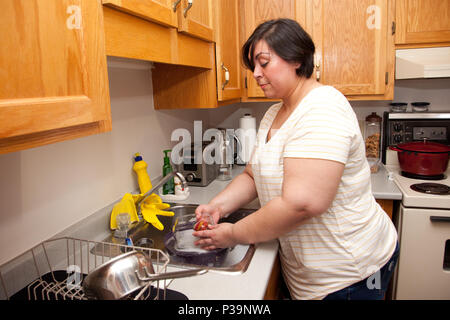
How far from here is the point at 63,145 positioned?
1.16 meters

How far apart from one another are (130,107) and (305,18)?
3.53 ft

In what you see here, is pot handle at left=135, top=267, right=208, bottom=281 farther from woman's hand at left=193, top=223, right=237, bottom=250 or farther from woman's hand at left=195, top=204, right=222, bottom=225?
woman's hand at left=195, top=204, right=222, bottom=225

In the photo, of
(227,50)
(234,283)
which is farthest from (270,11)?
(234,283)

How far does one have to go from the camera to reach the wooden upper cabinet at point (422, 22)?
176 centimetres

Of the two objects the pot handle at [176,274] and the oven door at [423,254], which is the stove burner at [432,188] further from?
the pot handle at [176,274]

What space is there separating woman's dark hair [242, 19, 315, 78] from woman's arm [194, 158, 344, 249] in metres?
0.34

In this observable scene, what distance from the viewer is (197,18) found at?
1351mm

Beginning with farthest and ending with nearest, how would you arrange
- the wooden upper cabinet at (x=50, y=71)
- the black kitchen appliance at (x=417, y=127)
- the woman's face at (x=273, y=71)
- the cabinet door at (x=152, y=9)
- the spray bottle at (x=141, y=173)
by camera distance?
the black kitchen appliance at (x=417, y=127), the spray bottle at (x=141, y=173), the woman's face at (x=273, y=71), the cabinet door at (x=152, y=9), the wooden upper cabinet at (x=50, y=71)

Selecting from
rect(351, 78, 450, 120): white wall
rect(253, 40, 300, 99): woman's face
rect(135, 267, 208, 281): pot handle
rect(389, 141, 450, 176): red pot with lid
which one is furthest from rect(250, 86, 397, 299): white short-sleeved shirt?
rect(351, 78, 450, 120): white wall

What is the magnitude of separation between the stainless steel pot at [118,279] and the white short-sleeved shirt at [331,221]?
0.48m

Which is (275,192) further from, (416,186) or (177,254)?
(416,186)

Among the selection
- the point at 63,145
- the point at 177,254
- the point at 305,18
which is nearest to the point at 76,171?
the point at 63,145

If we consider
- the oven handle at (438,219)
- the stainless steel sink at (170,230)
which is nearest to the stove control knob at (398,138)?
the oven handle at (438,219)

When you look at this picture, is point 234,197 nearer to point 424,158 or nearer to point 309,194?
point 309,194
